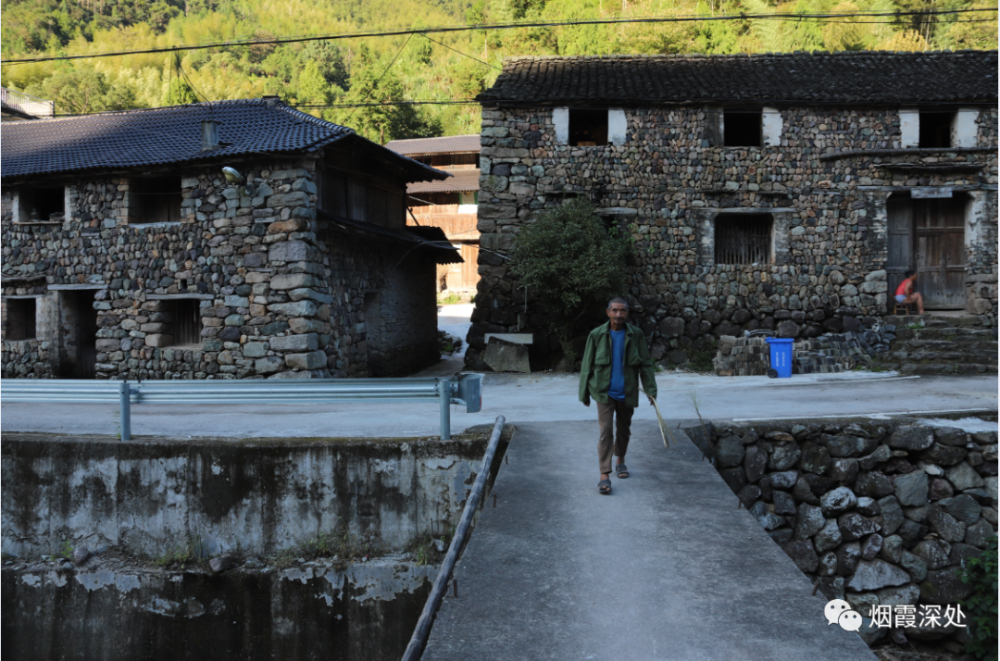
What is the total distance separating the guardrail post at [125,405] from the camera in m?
6.58

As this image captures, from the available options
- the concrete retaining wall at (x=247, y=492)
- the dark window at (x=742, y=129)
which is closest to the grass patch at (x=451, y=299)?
the dark window at (x=742, y=129)

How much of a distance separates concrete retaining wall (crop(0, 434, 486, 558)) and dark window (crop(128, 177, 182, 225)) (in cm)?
795

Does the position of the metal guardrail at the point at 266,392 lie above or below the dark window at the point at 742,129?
below

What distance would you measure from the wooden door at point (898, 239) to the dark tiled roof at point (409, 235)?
10520 mm

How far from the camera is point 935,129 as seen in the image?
1529cm

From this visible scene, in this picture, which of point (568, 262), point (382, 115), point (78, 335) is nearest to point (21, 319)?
point (78, 335)

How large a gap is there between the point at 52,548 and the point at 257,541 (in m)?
2.25

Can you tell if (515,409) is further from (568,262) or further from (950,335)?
(950,335)

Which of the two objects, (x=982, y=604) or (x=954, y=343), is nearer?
(x=982, y=604)

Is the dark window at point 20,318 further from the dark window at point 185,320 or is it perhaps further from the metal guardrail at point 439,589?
the metal guardrail at point 439,589

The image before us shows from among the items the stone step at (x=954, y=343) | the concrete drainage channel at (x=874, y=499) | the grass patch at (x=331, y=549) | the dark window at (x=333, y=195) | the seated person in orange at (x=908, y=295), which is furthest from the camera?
the seated person in orange at (x=908, y=295)

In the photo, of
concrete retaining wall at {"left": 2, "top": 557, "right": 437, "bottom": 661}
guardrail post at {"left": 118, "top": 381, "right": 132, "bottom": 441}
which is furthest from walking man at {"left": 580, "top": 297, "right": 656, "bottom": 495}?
guardrail post at {"left": 118, "top": 381, "right": 132, "bottom": 441}

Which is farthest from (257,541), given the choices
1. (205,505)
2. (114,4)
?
(114,4)

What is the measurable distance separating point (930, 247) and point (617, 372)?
13008 millimetres
